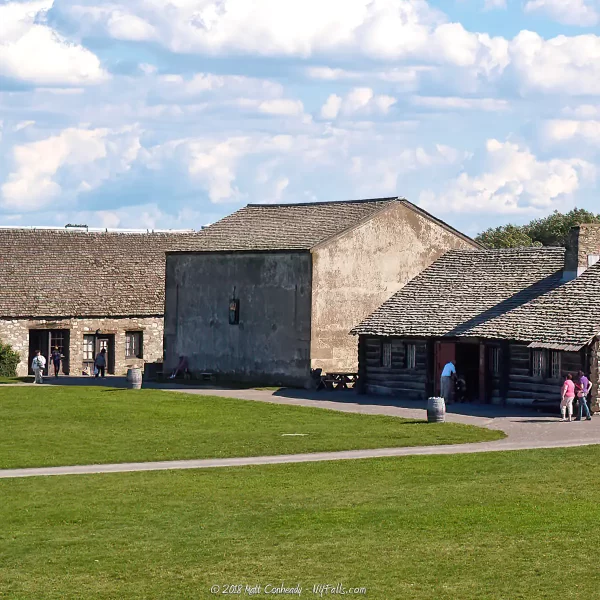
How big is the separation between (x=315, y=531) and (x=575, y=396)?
20.6 m

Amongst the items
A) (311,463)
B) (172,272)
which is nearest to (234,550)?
(311,463)

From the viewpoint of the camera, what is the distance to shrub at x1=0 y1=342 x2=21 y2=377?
64438 millimetres

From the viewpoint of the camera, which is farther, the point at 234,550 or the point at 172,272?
the point at 172,272

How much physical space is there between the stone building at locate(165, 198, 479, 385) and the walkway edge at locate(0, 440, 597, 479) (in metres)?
19.5

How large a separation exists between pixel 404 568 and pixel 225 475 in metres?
9.61

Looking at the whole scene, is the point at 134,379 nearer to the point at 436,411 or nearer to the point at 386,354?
the point at 386,354

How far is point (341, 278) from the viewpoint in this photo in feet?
180

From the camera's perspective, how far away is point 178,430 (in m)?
38.8

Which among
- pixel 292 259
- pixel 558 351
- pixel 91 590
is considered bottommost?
pixel 91 590

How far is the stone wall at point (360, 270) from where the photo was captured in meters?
54.5

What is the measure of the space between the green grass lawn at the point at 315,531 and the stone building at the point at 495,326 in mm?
12702

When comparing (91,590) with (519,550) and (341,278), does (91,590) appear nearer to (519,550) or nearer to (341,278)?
(519,550)

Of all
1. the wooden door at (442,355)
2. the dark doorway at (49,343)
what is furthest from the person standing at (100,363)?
the wooden door at (442,355)

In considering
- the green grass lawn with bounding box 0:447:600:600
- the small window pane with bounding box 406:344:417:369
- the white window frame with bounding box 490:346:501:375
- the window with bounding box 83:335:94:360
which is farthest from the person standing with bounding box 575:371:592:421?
the window with bounding box 83:335:94:360
